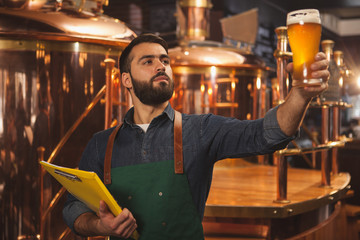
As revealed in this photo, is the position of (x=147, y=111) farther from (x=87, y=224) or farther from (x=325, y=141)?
(x=325, y=141)

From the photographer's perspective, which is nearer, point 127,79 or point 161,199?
point 161,199

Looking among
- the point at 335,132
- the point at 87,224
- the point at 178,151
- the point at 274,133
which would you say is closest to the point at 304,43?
the point at 274,133

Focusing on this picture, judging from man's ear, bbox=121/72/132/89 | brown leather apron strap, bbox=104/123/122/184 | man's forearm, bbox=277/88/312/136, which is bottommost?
brown leather apron strap, bbox=104/123/122/184

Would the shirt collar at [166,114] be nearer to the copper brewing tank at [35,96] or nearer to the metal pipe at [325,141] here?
the copper brewing tank at [35,96]

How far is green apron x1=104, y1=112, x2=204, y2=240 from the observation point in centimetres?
178

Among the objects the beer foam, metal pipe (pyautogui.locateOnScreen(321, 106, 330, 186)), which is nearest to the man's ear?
the beer foam

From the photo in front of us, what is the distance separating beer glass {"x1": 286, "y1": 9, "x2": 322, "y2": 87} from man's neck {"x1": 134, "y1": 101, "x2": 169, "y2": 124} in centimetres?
71

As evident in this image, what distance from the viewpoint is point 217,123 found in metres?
1.79

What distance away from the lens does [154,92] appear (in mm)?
1830

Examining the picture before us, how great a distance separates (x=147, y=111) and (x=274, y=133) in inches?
24.5

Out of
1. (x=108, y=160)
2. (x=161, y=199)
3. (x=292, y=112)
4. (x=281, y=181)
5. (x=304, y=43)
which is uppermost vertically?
(x=304, y=43)

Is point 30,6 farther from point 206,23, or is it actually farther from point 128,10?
point 128,10

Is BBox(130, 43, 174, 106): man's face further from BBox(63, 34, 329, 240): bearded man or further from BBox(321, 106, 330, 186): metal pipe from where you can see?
BBox(321, 106, 330, 186): metal pipe

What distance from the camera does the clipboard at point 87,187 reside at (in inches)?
60.2
